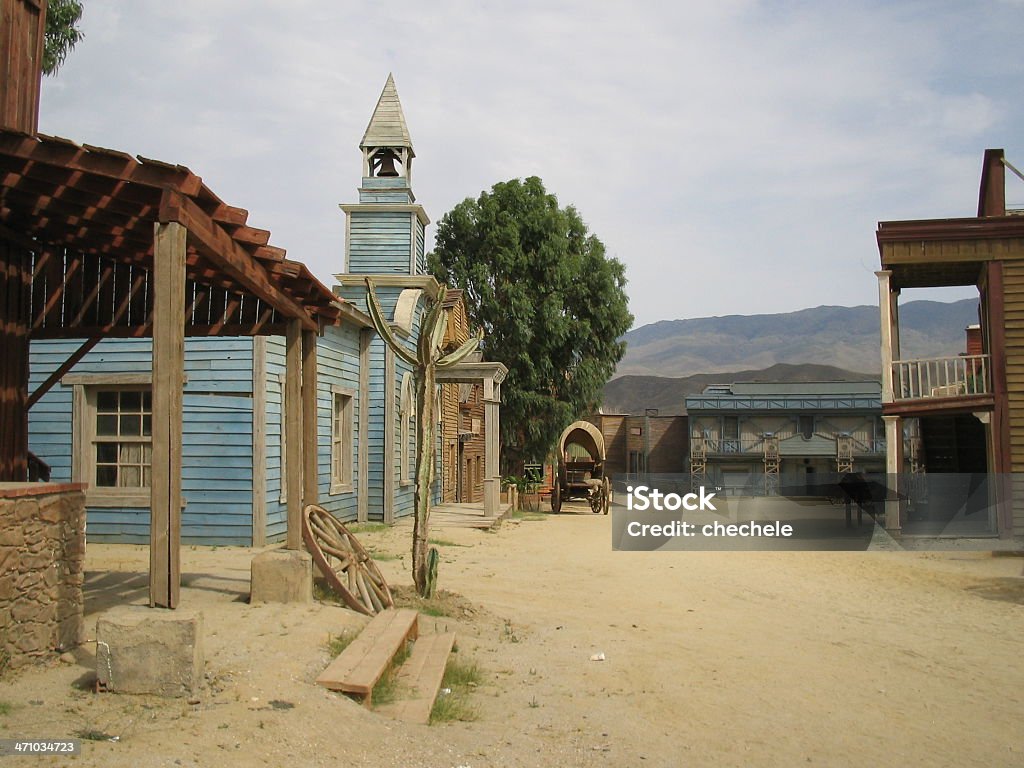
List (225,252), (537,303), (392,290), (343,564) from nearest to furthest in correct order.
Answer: (225,252) < (343,564) < (392,290) < (537,303)

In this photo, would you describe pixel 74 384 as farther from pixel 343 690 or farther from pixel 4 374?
pixel 343 690

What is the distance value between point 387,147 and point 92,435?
9.75m

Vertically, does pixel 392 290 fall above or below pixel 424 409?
above

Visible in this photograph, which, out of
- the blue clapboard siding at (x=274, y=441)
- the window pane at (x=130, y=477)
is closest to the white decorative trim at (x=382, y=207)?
the blue clapboard siding at (x=274, y=441)

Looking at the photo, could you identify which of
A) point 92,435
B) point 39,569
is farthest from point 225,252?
point 92,435

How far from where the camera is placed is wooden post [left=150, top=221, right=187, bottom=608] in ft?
17.5

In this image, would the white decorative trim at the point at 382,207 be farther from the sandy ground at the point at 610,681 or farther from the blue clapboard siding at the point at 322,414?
the sandy ground at the point at 610,681

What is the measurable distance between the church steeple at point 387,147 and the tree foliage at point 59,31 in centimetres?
594

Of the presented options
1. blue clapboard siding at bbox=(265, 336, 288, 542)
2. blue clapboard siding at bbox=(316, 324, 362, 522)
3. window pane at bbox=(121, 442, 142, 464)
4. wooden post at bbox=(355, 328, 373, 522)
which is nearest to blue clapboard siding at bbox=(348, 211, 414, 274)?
wooden post at bbox=(355, 328, 373, 522)

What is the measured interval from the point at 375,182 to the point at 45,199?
1370 cm

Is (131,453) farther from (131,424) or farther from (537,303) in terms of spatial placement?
(537,303)

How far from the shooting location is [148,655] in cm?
488

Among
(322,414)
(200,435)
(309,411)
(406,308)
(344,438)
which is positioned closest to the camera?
(309,411)

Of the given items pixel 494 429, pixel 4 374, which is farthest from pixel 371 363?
pixel 4 374
